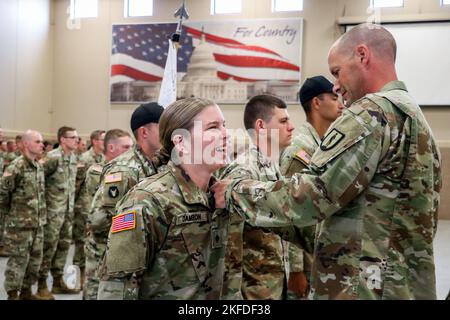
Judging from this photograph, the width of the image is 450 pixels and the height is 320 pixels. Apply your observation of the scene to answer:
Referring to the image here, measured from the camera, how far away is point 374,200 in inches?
68.7

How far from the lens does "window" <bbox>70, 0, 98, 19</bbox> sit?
49.9 feet

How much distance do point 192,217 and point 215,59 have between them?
12.8 m

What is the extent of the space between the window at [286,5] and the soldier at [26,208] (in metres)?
9.53

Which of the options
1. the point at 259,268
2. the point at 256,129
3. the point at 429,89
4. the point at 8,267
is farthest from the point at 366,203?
the point at 429,89

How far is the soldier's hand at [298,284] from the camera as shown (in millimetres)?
3105

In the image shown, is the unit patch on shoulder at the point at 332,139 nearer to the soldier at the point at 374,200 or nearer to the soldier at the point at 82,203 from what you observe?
A: the soldier at the point at 374,200

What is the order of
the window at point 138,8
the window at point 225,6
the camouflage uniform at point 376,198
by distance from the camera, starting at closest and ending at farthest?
the camouflage uniform at point 376,198, the window at point 225,6, the window at point 138,8

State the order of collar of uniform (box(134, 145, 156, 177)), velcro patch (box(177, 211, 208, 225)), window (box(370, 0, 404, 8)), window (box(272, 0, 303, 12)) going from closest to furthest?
velcro patch (box(177, 211, 208, 225)) → collar of uniform (box(134, 145, 156, 177)) → window (box(370, 0, 404, 8)) → window (box(272, 0, 303, 12))

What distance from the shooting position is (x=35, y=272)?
19.1 feet

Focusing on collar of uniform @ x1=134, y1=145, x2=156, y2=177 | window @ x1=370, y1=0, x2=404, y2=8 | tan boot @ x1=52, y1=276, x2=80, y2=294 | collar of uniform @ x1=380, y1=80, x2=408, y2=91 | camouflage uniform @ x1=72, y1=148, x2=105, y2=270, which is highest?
window @ x1=370, y1=0, x2=404, y2=8

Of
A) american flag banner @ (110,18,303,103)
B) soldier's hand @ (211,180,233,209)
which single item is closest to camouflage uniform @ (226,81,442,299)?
soldier's hand @ (211,180,233,209)

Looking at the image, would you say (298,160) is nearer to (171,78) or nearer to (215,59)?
(171,78)

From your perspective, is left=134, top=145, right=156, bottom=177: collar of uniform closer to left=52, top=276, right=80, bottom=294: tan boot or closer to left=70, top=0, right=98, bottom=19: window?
left=52, top=276, right=80, bottom=294: tan boot

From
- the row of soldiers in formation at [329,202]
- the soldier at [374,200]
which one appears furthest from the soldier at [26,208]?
the soldier at [374,200]
